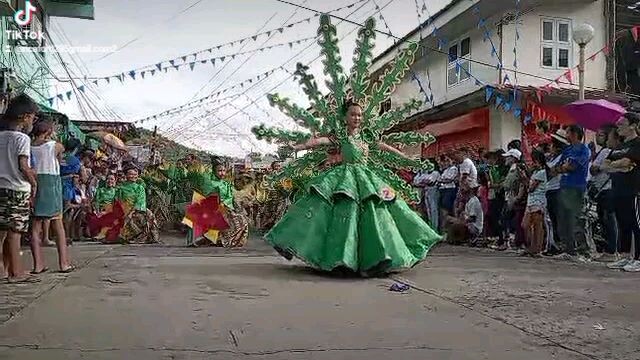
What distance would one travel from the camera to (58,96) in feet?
47.5

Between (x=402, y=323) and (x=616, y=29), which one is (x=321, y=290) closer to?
(x=402, y=323)

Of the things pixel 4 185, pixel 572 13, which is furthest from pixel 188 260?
pixel 572 13

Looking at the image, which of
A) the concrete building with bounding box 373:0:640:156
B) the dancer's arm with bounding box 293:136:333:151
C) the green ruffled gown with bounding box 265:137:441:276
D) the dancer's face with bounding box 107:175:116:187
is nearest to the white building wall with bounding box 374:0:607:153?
the concrete building with bounding box 373:0:640:156

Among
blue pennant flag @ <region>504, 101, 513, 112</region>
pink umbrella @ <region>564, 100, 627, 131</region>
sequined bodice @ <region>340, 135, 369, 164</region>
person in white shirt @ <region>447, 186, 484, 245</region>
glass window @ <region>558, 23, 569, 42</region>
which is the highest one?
glass window @ <region>558, 23, 569, 42</region>

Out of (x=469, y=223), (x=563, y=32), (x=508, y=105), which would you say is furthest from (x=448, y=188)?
(x=563, y=32)

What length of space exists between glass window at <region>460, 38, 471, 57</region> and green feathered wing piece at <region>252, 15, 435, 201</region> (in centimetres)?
1313

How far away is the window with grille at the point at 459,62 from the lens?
20062 mm

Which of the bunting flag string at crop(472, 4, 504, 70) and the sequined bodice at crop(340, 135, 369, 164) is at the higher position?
the bunting flag string at crop(472, 4, 504, 70)

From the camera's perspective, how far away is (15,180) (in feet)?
20.5

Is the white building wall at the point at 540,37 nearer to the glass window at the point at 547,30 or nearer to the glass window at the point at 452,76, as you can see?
the glass window at the point at 547,30

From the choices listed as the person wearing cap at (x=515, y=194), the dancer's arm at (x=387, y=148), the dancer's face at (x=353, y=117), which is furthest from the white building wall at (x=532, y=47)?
the dancer's face at (x=353, y=117)

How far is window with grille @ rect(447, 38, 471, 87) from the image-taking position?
65.8 ft

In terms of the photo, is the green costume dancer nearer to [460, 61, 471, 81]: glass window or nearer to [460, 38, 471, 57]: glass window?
[460, 61, 471, 81]: glass window

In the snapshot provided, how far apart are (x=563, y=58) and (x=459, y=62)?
287cm
